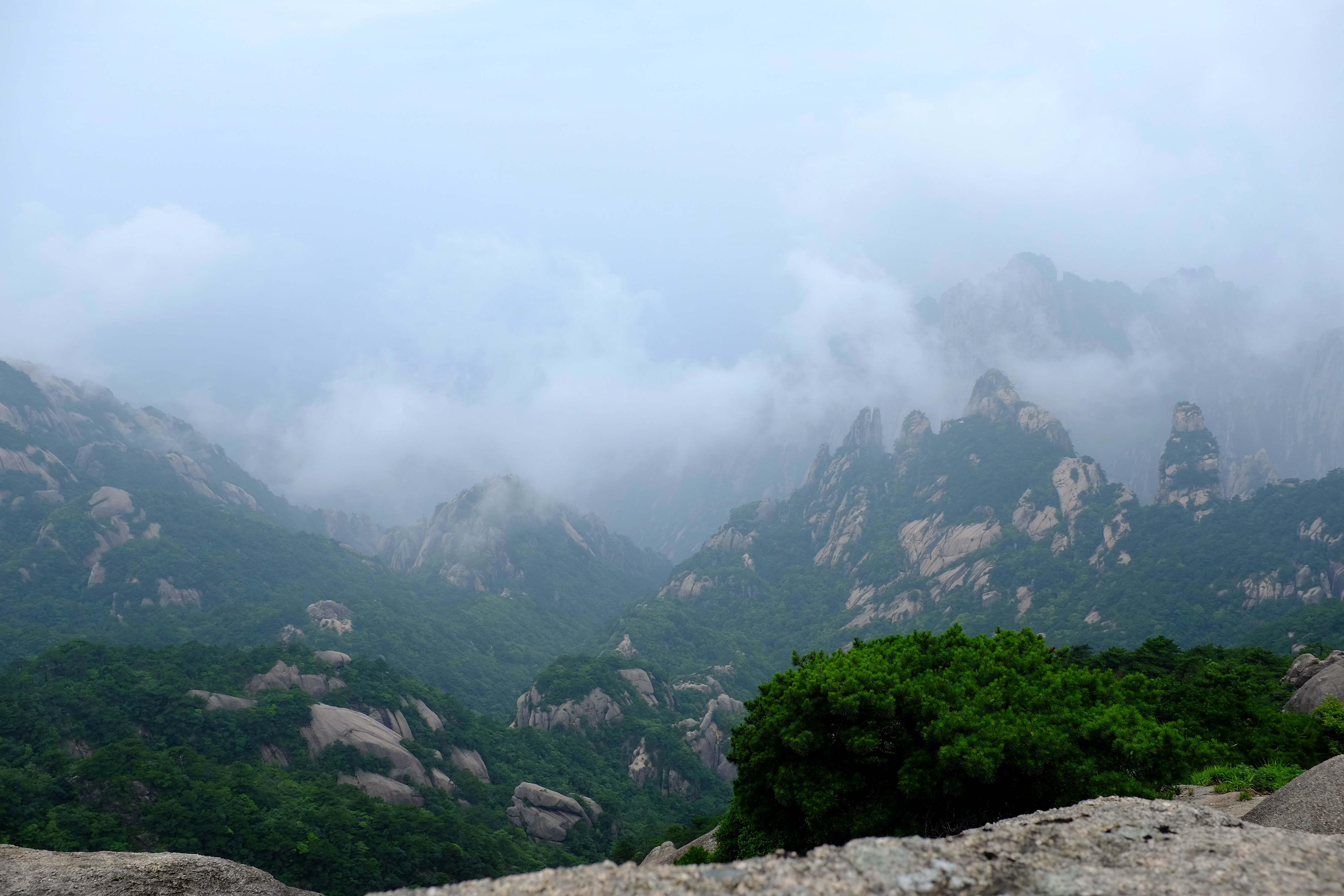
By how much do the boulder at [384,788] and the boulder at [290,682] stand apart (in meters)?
14.9

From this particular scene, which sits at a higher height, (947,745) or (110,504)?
(110,504)

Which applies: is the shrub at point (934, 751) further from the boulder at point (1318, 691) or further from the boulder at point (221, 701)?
the boulder at point (221, 701)

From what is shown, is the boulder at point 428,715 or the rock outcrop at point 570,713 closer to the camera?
the boulder at point 428,715

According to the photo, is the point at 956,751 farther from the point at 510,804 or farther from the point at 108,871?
the point at 510,804

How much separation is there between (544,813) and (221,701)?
122 ft

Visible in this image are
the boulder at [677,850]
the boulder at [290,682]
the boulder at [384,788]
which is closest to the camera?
the boulder at [677,850]

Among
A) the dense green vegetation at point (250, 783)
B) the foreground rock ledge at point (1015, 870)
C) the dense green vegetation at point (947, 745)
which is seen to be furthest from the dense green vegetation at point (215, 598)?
the foreground rock ledge at point (1015, 870)

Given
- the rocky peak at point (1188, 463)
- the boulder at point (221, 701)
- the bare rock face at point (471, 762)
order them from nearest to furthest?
the boulder at point (221, 701)
the bare rock face at point (471, 762)
the rocky peak at point (1188, 463)

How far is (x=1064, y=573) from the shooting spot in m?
152

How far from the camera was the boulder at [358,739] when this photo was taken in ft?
244

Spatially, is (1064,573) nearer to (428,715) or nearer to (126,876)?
(428,715)

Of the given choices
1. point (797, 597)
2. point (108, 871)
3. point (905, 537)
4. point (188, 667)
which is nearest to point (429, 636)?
point (188, 667)

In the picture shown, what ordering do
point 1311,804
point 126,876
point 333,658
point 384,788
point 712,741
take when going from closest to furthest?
point 1311,804 → point 126,876 → point 384,788 → point 333,658 → point 712,741

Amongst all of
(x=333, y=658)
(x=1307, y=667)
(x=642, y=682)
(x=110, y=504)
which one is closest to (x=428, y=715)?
(x=333, y=658)
